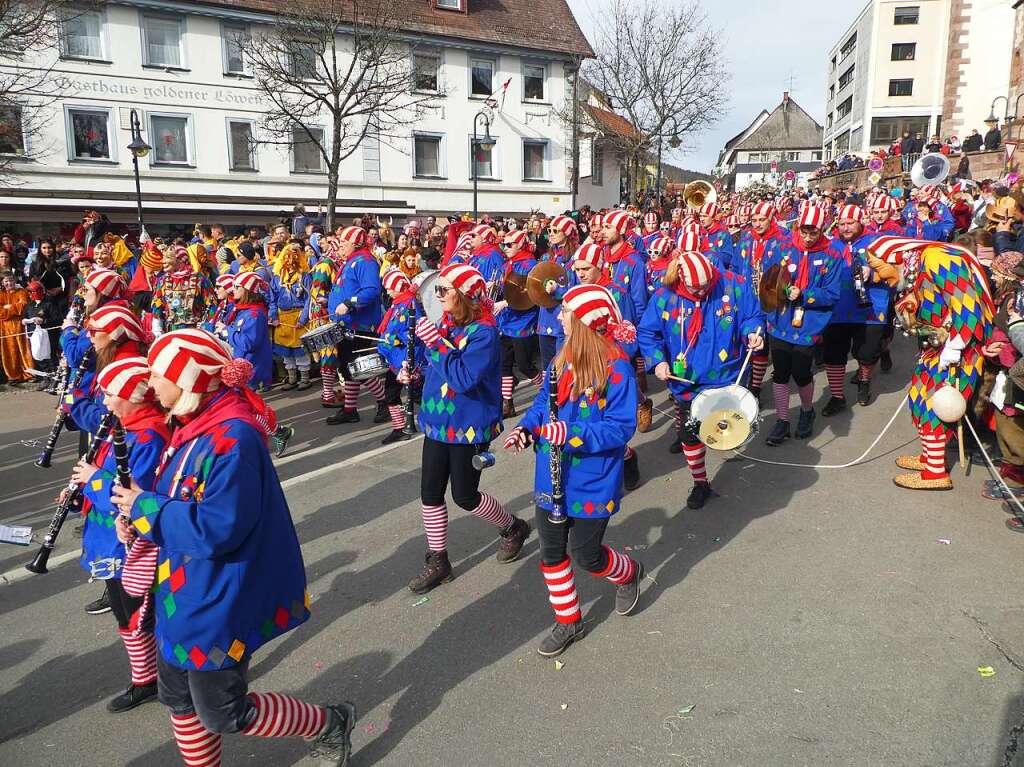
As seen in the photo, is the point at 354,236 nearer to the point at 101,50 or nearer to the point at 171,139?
the point at 171,139

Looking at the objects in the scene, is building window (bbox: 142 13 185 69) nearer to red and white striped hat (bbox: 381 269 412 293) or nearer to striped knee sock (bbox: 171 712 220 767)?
red and white striped hat (bbox: 381 269 412 293)

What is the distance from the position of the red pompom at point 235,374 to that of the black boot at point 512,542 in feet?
8.60

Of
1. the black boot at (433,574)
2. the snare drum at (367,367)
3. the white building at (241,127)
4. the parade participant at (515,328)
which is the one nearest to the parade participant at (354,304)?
the parade participant at (515,328)

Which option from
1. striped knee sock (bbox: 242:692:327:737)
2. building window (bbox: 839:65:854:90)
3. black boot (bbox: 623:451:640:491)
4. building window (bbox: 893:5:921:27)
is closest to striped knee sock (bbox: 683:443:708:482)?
black boot (bbox: 623:451:640:491)

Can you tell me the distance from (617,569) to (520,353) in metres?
4.78

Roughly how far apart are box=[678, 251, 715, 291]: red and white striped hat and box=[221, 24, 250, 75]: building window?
89.2ft

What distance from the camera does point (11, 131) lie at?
56.8 feet

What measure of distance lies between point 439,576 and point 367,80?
25.6 meters


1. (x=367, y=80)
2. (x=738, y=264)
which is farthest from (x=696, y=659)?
(x=367, y=80)

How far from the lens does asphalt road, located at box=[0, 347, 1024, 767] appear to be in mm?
3307

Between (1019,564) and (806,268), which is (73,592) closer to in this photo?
(1019,564)

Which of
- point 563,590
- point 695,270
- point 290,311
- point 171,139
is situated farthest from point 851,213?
point 171,139

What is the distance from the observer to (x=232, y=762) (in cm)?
328

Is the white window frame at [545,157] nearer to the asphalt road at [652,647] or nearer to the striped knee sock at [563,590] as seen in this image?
the asphalt road at [652,647]
